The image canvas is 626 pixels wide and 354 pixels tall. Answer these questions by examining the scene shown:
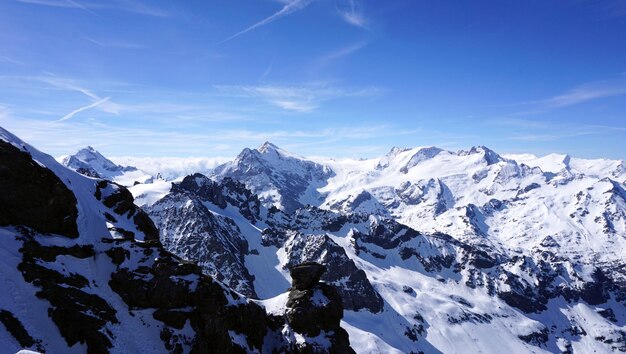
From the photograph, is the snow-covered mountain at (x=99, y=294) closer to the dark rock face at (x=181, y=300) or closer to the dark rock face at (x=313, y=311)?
the dark rock face at (x=181, y=300)

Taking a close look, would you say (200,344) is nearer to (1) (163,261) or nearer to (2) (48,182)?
(1) (163,261)

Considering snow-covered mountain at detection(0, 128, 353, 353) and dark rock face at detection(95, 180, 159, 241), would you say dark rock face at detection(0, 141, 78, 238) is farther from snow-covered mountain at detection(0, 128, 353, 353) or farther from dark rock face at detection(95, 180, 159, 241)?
dark rock face at detection(95, 180, 159, 241)

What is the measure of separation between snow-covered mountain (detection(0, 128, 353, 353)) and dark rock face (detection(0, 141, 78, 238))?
0.11 metres

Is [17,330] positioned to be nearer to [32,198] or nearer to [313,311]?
[32,198]

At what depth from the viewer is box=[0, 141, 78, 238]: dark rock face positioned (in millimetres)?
51875

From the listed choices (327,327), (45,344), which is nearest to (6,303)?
(45,344)

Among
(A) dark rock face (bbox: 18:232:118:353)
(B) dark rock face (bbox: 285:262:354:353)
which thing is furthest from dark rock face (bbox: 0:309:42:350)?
(B) dark rock face (bbox: 285:262:354:353)

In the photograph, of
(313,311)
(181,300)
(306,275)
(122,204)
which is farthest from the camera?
(122,204)

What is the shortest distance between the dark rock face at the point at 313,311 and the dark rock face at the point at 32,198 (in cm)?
3521

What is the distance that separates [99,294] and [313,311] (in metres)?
32.9

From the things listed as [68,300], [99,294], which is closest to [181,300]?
[99,294]

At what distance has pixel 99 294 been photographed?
51.7m

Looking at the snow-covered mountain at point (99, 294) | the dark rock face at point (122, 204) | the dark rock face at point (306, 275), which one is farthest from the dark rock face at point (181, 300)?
the dark rock face at point (122, 204)

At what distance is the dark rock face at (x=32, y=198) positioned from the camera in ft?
170
